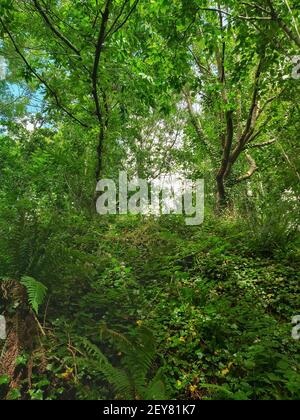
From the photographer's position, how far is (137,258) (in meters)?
5.81

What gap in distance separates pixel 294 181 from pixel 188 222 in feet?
8.12

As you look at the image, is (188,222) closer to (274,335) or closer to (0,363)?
(274,335)

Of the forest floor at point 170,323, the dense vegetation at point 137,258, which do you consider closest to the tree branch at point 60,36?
the dense vegetation at point 137,258

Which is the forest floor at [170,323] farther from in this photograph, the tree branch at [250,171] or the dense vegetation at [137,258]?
the tree branch at [250,171]

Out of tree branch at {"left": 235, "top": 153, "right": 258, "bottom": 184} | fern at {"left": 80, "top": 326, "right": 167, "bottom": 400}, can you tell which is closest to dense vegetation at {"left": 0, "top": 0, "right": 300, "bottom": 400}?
fern at {"left": 80, "top": 326, "right": 167, "bottom": 400}

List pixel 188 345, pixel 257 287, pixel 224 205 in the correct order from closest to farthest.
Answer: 1. pixel 188 345
2. pixel 257 287
3. pixel 224 205

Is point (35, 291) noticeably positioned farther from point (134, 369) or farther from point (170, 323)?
point (170, 323)

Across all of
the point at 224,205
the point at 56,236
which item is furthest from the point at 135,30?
the point at 224,205

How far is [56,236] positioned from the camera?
4598mm

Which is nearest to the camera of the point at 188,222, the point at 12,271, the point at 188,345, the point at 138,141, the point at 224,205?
the point at 188,345

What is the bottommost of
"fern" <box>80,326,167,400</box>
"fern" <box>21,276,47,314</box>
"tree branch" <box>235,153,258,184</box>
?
"fern" <box>80,326,167,400</box>

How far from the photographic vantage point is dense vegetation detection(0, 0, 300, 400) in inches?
118

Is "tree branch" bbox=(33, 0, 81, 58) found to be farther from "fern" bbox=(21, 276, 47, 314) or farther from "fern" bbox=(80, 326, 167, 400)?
"fern" bbox=(80, 326, 167, 400)
